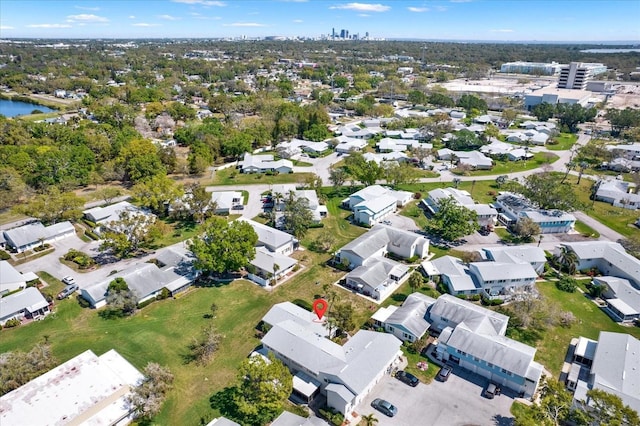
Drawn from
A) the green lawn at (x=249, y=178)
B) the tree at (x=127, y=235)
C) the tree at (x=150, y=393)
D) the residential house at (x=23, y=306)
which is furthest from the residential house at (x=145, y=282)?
the green lawn at (x=249, y=178)

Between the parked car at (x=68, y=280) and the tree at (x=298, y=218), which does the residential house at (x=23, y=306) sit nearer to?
the parked car at (x=68, y=280)

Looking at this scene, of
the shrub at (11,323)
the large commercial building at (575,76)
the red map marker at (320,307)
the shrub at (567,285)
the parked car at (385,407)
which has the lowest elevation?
the shrub at (11,323)

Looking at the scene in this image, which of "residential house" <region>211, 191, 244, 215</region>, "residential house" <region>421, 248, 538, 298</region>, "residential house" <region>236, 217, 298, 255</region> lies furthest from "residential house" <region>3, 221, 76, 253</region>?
"residential house" <region>421, 248, 538, 298</region>

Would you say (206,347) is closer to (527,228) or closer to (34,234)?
(34,234)

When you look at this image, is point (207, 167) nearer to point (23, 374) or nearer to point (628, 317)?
point (23, 374)

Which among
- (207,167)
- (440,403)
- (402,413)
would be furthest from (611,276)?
(207,167)

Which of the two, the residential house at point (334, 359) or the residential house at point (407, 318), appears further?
the residential house at point (407, 318)
